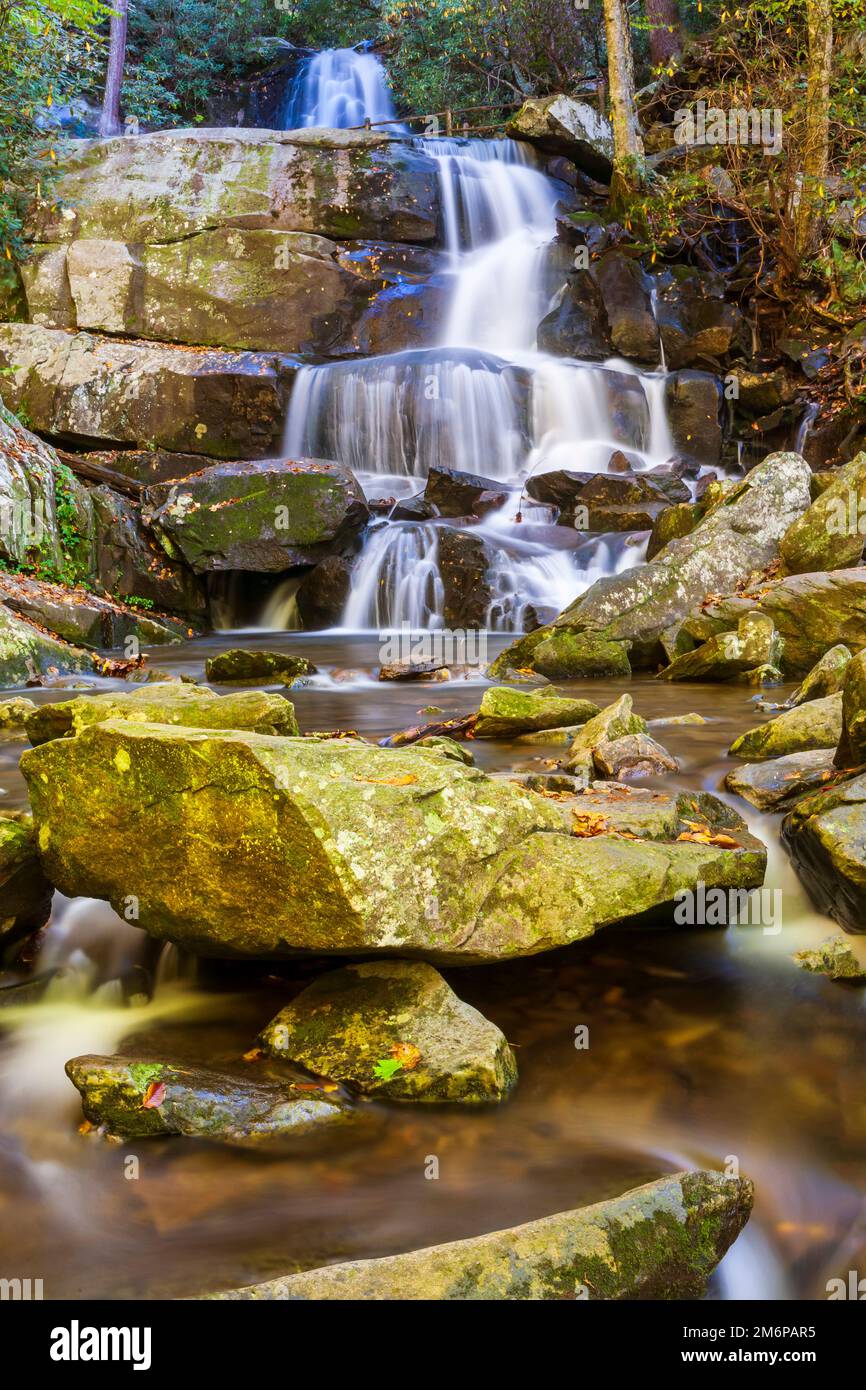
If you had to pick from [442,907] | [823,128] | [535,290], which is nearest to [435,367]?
[535,290]

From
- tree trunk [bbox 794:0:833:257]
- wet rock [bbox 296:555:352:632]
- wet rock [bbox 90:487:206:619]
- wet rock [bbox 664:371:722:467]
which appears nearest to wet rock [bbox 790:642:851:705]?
wet rock [bbox 296:555:352:632]

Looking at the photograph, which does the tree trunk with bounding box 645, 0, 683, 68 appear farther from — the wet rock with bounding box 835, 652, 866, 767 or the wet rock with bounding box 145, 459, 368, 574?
the wet rock with bounding box 835, 652, 866, 767

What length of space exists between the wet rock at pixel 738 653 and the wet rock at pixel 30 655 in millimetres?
5797

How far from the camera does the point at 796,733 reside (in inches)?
228

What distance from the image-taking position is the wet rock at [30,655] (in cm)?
912

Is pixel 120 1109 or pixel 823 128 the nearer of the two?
pixel 120 1109

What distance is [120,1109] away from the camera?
2932 mm

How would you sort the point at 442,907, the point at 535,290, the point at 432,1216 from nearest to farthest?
the point at 432,1216 → the point at 442,907 → the point at 535,290

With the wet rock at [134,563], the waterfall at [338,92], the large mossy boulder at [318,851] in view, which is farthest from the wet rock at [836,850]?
the waterfall at [338,92]

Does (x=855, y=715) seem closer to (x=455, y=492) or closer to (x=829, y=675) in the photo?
(x=829, y=675)

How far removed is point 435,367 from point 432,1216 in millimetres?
16048

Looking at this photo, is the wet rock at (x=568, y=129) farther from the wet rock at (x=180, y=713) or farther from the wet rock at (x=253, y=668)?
the wet rock at (x=180, y=713)

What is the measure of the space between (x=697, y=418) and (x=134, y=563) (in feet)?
31.5
